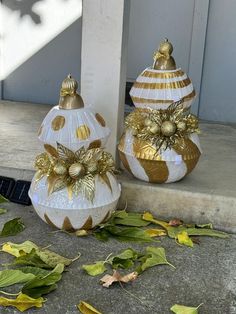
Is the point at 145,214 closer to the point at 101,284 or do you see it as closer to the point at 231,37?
the point at 101,284

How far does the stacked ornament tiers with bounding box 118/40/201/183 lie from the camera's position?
2789 mm

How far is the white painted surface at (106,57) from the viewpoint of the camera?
2.85m

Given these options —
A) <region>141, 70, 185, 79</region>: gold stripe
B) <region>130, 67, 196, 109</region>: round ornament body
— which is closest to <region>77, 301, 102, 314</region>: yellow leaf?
<region>130, 67, 196, 109</region>: round ornament body

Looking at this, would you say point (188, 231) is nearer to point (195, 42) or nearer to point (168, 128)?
point (168, 128)

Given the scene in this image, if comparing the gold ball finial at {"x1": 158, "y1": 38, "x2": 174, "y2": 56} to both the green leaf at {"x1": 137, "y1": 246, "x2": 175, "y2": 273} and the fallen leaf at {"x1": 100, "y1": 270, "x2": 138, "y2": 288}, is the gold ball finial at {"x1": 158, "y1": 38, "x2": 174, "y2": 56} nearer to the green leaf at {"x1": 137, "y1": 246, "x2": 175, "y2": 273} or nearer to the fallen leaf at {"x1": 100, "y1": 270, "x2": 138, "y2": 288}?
the green leaf at {"x1": 137, "y1": 246, "x2": 175, "y2": 273}

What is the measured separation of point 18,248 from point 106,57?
1140mm

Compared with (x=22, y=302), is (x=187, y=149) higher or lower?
higher

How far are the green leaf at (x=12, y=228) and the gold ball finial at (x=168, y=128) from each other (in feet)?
2.91

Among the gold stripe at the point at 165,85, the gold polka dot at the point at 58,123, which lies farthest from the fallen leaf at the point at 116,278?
the gold stripe at the point at 165,85

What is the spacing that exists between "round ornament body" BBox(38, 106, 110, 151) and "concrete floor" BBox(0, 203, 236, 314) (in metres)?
0.48

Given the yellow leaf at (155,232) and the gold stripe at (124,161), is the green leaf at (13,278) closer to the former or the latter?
the yellow leaf at (155,232)

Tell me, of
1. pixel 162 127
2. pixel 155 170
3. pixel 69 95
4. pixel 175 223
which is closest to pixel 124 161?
pixel 155 170

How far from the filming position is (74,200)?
8.36 ft

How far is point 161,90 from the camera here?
282 cm
